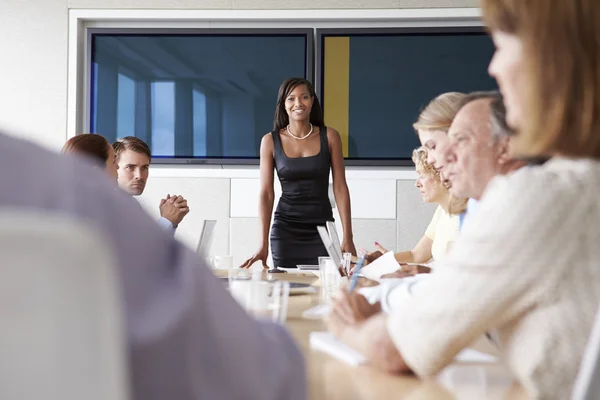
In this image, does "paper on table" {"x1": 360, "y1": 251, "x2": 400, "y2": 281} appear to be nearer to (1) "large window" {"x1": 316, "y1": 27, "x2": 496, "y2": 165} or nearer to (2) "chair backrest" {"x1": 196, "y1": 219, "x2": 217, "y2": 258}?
(2) "chair backrest" {"x1": 196, "y1": 219, "x2": 217, "y2": 258}

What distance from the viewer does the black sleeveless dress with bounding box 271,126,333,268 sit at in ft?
13.1

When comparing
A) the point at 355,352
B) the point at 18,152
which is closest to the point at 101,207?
the point at 18,152

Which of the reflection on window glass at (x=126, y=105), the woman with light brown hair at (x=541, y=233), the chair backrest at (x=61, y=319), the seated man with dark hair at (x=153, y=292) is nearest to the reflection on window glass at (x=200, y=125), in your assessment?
the reflection on window glass at (x=126, y=105)

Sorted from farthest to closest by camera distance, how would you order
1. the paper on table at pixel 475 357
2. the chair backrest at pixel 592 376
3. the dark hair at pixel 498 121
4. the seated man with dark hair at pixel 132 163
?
the seated man with dark hair at pixel 132 163, the dark hair at pixel 498 121, the paper on table at pixel 475 357, the chair backrest at pixel 592 376

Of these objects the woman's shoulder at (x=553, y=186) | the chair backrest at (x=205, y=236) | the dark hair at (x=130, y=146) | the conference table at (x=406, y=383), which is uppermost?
the dark hair at (x=130, y=146)

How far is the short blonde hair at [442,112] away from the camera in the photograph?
2.31 metres

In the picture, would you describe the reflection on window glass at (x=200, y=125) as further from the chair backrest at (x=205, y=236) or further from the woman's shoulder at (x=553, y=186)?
the woman's shoulder at (x=553, y=186)

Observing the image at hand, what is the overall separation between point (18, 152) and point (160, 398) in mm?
194

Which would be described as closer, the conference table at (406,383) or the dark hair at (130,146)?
the conference table at (406,383)

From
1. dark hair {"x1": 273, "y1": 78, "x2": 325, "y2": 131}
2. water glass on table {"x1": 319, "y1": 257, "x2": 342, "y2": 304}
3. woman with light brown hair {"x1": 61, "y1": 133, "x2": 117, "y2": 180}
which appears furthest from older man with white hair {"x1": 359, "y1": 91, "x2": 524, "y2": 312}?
dark hair {"x1": 273, "y1": 78, "x2": 325, "y2": 131}

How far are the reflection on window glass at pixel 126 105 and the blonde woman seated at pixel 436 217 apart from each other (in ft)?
8.69

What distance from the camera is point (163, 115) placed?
5.40 metres

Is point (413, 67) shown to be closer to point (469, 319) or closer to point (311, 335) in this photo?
point (311, 335)

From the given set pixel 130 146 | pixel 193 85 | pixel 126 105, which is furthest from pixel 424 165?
pixel 126 105
